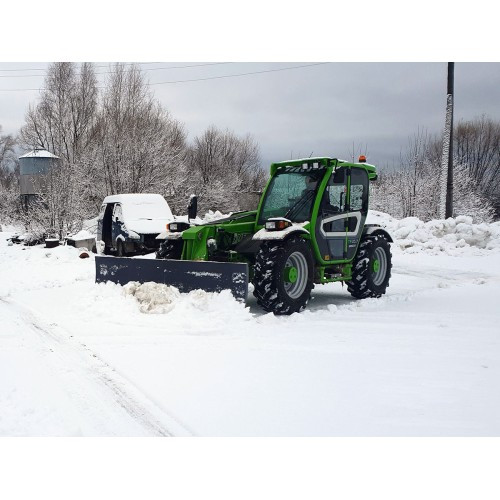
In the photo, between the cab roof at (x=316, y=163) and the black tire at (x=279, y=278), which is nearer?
the black tire at (x=279, y=278)

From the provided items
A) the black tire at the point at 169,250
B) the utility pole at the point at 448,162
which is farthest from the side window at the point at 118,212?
the utility pole at the point at 448,162

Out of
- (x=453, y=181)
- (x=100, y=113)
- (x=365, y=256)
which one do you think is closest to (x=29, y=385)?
(x=365, y=256)

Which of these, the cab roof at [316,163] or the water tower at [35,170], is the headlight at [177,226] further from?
the water tower at [35,170]

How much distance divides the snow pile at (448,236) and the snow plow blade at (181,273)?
701cm

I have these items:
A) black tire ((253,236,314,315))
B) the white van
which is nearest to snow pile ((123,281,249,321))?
black tire ((253,236,314,315))

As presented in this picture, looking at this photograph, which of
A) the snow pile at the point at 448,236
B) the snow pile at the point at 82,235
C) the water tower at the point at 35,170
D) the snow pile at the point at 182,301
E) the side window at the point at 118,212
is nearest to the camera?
the snow pile at the point at 182,301

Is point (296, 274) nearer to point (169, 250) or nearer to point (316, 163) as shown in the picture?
point (316, 163)

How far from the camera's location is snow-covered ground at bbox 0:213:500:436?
9.99 feet

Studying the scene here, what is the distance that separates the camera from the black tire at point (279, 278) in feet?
18.8

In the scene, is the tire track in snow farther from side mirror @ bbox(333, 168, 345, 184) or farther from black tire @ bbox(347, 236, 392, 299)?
black tire @ bbox(347, 236, 392, 299)

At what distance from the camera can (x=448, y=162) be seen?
32.9 ft

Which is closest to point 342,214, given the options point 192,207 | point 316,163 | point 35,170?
point 316,163

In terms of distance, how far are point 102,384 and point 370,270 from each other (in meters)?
4.43

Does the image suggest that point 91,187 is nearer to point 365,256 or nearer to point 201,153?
point 201,153
